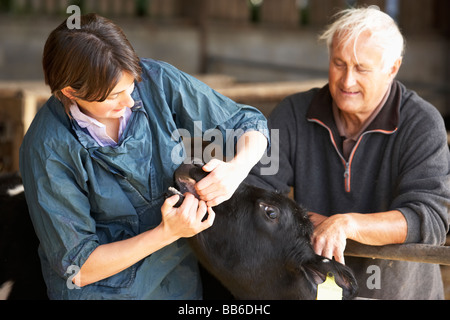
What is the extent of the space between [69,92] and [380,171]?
1.39 m

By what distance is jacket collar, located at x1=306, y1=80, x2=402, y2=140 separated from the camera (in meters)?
2.41

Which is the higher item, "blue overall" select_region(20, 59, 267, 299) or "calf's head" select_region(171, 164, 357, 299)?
"blue overall" select_region(20, 59, 267, 299)

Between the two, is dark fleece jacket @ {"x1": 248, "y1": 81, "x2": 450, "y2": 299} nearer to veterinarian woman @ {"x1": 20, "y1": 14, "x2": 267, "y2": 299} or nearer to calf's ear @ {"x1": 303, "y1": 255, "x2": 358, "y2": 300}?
calf's ear @ {"x1": 303, "y1": 255, "x2": 358, "y2": 300}

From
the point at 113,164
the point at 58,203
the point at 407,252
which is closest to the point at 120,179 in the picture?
the point at 113,164

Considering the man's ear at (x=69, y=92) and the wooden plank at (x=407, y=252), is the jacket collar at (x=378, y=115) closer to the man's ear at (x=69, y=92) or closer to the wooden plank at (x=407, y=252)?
the wooden plank at (x=407, y=252)

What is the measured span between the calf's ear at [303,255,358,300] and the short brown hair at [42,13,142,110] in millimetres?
968

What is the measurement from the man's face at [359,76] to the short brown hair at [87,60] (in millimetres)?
1103

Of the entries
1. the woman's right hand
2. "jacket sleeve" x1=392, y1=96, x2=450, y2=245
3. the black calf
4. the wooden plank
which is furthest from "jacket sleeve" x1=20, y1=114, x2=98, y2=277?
"jacket sleeve" x1=392, y1=96, x2=450, y2=245

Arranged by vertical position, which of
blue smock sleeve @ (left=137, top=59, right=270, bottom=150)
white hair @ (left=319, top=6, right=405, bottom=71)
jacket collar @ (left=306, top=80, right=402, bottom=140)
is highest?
white hair @ (left=319, top=6, right=405, bottom=71)

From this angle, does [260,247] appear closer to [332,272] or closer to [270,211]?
[270,211]

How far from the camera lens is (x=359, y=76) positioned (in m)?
2.41

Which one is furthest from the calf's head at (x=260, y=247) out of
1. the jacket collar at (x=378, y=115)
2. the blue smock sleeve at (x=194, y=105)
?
the jacket collar at (x=378, y=115)

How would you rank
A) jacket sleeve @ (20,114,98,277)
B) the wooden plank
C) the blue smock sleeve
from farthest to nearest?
the wooden plank → the blue smock sleeve → jacket sleeve @ (20,114,98,277)
